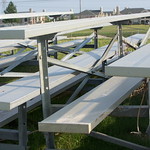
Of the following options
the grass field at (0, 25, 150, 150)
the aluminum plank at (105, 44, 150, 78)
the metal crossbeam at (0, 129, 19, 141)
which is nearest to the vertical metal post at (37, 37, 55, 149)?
the metal crossbeam at (0, 129, 19, 141)

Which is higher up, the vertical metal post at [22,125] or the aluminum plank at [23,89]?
the aluminum plank at [23,89]

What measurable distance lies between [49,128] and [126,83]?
1054 mm

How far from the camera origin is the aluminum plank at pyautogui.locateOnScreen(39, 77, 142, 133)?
7.03 feet

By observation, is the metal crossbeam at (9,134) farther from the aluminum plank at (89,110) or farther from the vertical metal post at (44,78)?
the aluminum plank at (89,110)

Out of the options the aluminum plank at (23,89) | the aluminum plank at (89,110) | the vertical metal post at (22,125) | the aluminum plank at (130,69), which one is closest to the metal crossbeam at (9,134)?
the vertical metal post at (22,125)

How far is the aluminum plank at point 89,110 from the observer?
214cm

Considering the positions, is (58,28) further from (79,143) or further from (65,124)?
(79,143)

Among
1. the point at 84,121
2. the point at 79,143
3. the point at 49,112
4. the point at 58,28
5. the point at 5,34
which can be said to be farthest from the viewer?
the point at 79,143

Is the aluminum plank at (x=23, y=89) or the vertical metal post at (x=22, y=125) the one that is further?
the vertical metal post at (x=22, y=125)

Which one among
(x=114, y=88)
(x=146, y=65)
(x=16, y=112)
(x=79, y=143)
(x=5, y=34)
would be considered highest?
(x=5, y=34)

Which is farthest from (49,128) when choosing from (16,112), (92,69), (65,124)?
(92,69)

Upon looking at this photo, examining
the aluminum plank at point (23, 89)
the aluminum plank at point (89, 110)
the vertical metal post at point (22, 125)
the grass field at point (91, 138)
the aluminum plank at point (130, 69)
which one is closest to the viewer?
the aluminum plank at point (130, 69)

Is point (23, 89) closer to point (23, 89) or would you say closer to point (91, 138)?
point (23, 89)

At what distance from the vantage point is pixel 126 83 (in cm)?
302
